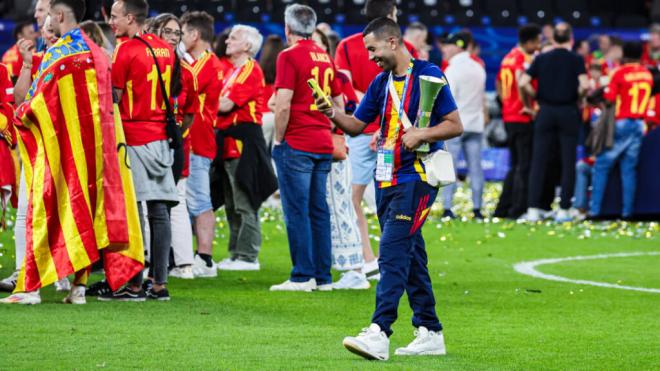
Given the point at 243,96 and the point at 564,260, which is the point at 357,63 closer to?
the point at 243,96

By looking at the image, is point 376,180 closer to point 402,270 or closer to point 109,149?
point 402,270

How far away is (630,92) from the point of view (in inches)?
669

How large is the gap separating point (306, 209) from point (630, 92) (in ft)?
26.8

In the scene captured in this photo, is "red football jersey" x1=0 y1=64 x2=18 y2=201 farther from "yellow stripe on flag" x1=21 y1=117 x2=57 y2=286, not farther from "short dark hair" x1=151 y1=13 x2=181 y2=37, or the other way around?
"short dark hair" x1=151 y1=13 x2=181 y2=37

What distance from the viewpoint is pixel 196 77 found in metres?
10.4

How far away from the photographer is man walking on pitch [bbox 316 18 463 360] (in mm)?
6828

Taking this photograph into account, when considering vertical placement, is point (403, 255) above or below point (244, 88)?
below

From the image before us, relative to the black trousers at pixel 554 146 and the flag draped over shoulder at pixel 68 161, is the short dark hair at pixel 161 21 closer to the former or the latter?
the flag draped over shoulder at pixel 68 161

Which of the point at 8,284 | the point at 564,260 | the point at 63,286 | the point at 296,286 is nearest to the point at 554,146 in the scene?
the point at 564,260

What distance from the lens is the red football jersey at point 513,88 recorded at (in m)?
17.4

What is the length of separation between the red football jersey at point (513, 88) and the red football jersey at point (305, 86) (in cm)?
792

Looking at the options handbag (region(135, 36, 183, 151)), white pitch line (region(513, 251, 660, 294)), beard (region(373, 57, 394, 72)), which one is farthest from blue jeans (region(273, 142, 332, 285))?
beard (region(373, 57, 394, 72))

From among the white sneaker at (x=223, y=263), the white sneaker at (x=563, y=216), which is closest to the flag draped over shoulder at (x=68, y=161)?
the white sneaker at (x=223, y=263)

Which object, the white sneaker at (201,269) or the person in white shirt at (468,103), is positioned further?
the person in white shirt at (468,103)
